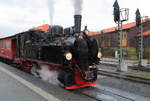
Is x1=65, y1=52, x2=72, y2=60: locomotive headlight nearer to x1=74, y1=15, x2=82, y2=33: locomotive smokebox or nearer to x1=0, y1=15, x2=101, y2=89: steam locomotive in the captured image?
x1=0, y1=15, x2=101, y2=89: steam locomotive

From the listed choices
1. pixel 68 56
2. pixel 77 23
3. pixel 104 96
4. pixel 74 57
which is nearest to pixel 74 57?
pixel 74 57

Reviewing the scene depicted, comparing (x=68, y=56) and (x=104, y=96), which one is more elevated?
(x=68, y=56)

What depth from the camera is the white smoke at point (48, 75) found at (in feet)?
22.0

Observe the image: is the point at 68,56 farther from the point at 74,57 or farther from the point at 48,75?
the point at 48,75

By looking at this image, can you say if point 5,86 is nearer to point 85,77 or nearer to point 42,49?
point 42,49

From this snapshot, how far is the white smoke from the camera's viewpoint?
672 centimetres

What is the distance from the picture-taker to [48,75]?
7.11m

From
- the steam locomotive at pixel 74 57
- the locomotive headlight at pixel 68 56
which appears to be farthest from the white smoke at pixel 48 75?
the locomotive headlight at pixel 68 56

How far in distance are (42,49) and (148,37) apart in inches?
1110

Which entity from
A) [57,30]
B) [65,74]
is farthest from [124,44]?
[65,74]

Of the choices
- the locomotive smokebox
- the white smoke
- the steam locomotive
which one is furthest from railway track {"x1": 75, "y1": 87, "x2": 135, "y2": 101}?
the locomotive smokebox

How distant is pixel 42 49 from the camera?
7223mm

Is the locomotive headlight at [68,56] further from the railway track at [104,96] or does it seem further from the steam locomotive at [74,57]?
the railway track at [104,96]

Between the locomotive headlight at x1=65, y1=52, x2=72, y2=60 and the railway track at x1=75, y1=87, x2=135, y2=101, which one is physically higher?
the locomotive headlight at x1=65, y1=52, x2=72, y2=60
